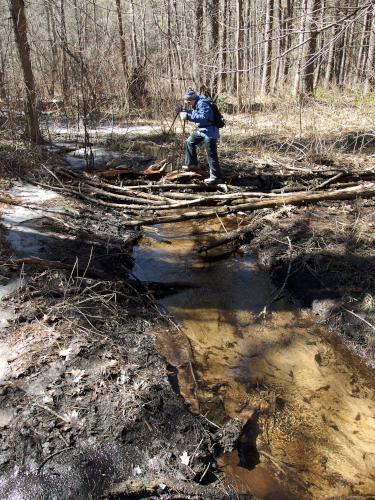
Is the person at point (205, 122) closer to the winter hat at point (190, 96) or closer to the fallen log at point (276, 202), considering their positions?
the winter hat at point (190, 96)

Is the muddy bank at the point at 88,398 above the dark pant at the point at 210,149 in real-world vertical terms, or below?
below

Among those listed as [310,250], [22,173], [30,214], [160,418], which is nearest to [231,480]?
[160,418]

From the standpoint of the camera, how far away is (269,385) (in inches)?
162

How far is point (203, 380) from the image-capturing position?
4.13 m

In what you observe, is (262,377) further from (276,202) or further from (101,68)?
(101,68)

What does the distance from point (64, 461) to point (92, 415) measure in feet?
1.34

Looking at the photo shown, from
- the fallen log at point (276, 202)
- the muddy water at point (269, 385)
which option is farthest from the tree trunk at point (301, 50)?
the muddy water at point (269, 385)

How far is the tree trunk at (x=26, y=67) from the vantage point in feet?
32.4

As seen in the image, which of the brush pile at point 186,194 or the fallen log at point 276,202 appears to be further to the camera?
the brush pile at point 186,194

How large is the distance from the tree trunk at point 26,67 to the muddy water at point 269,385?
6362 mm

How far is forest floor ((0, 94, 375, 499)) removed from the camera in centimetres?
292

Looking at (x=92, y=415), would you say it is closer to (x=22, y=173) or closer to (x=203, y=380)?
(x=203, y=380)

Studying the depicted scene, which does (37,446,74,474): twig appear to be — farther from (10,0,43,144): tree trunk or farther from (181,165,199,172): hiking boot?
(10,0,43,144): tree trunk

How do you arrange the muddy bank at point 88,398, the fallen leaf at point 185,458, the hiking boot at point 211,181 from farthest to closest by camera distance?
1. the hiking boot at point 211,181
2. the fallen leaf at point 185,458
3. the muddy bank at point 88,398
